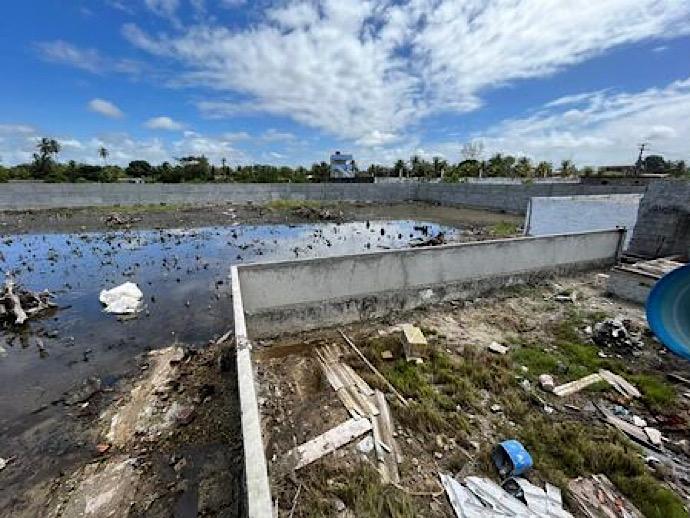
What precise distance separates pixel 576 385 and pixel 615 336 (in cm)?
154

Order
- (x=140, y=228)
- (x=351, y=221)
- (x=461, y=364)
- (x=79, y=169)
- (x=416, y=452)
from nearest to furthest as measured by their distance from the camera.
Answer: (x=416, y=452) → (x=461, y=364) → (x=140, y=228) → (x=351, y=221) → (x=79, y=169)

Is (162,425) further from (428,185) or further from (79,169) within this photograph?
(79,169)

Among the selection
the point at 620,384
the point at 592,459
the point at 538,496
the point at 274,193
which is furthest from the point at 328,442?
the point at 274,193

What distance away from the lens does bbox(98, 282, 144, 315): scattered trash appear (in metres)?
6.39

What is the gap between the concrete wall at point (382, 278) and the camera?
523 centimetres

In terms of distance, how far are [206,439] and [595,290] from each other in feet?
24.5

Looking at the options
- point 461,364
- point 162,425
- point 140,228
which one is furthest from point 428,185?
point 162,425

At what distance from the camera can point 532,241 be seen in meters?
7.20

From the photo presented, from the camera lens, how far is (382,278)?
590cm

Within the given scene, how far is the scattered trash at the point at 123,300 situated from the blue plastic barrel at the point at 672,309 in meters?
8.34

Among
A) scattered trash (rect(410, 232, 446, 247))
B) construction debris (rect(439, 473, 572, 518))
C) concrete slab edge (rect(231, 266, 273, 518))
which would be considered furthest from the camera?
scattered trash (rect(410, 232, 446, 247))

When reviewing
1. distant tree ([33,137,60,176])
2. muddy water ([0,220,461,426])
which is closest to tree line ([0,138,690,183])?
distant tree ([33,137,60,176])

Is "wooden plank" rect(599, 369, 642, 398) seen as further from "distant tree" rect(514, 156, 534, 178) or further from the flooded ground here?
"distant tree" rect(514, 156, 534, 178)

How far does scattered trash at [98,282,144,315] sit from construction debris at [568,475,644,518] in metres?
6.84
